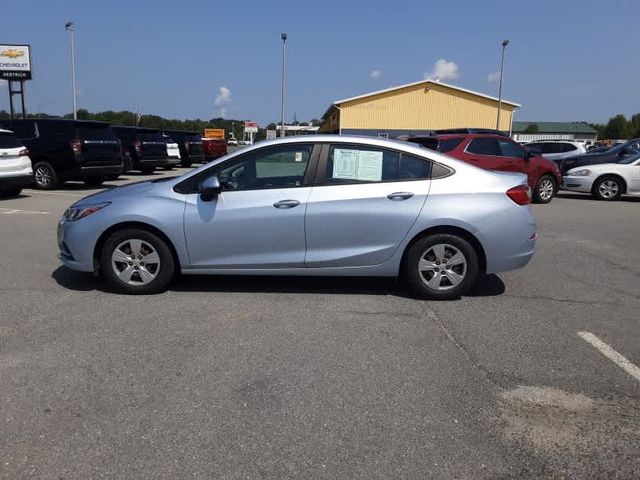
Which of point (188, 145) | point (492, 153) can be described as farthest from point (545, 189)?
point (188, 145)

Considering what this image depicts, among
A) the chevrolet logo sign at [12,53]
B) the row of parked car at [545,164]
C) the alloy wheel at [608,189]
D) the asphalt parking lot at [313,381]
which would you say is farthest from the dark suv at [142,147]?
the chevrolet logo sign at [12,53]

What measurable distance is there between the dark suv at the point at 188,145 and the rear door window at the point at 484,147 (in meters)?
15.2

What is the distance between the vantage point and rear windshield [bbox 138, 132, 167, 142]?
20.5m

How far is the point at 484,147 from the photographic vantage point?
13055mm

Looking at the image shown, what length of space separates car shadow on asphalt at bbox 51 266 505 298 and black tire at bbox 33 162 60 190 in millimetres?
9368

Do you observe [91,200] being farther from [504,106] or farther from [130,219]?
[504,106]

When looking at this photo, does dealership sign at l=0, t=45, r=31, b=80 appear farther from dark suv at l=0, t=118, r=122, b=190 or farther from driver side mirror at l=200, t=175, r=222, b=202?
driver side mirror at l=200, t=175, r=222, b=202

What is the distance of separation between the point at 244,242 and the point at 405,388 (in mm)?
2334

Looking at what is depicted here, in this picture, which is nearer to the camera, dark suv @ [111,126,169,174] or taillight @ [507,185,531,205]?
taillight @ [507,185,531,205]

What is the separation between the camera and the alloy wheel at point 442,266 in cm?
536

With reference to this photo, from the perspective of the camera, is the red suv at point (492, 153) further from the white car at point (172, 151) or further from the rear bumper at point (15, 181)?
the white car at point (172, 151)

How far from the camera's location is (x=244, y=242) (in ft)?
17.4

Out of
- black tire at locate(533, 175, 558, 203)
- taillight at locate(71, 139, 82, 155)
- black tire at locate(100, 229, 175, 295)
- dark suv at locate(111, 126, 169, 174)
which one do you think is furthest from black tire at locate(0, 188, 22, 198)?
black tire at locate(533, 175, 558, 203)

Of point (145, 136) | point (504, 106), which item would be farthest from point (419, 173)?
point (504, 106)
